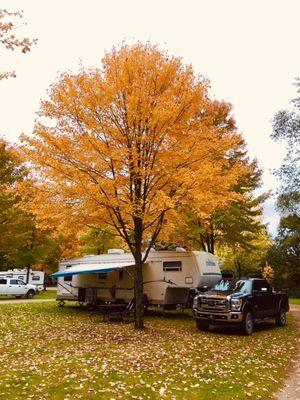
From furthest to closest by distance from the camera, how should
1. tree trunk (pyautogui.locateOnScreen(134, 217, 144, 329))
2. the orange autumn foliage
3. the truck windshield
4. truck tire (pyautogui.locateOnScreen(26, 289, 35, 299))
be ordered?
truck tire (pyautogui.locateOnScreen(26, 289, 35, 299)), the truck windshield, tree trunk (pyautogui.locateOnScreen(134, 217, 144, 329)), the orange autumn foliage

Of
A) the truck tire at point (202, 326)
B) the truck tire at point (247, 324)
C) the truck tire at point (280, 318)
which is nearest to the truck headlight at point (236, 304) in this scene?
the truck tire at point (247, 324)

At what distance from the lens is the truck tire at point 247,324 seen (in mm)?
14062

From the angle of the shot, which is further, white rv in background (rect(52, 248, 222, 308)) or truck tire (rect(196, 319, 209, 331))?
white rv in background (rect(52, 248, 222, 308))

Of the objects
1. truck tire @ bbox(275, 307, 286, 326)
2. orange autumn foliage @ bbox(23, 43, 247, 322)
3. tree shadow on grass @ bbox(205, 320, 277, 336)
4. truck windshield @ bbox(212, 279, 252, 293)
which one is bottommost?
tree shadow on grass @ bbox(205, 320, 277, 336)

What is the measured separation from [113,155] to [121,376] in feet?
23.2

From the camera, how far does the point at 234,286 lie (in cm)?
1557

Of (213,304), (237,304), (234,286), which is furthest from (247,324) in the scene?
(234,286)

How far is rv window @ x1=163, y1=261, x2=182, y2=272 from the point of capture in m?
19.6

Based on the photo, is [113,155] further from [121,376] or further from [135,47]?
[121,376]

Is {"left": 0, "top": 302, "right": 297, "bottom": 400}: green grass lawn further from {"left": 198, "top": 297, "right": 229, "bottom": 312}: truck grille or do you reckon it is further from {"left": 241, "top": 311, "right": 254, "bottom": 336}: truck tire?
{"left": 198, "top": 297, "right": 229, "bottom": 312}: truck grille

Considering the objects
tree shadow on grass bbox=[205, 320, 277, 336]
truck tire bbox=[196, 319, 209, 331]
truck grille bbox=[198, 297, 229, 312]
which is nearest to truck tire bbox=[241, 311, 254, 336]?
tree shadow on grass bbox=[205, 320, 277, 336]

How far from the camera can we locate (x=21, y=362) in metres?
8.90

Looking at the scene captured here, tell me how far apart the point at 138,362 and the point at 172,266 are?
10.9 meters

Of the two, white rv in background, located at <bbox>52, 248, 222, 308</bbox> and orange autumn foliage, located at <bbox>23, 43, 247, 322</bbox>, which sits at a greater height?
orange autumn foliage, located at <bbox>23, 43, 247, 322</bbox>
